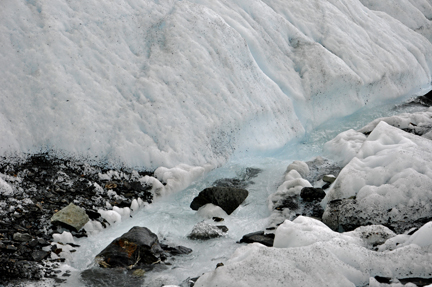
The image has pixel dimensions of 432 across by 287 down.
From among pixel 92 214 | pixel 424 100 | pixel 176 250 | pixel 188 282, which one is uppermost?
pixel 92 214

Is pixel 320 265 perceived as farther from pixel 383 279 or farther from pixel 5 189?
pixel 5 189

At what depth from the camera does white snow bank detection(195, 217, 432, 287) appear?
352 centimetres

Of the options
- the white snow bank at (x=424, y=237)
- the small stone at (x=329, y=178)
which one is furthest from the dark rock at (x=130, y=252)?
the small stone at (x=329, y=178)

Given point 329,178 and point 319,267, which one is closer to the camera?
point 319,267

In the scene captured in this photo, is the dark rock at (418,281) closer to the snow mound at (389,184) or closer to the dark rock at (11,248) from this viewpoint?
the snow mound at (389,184)

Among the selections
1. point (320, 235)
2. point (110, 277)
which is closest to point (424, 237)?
point (320, 235)

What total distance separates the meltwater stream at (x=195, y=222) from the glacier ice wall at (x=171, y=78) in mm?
360

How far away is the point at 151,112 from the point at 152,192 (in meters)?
1.73

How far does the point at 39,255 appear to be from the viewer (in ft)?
15.1

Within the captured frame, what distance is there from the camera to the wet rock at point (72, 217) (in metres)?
5.31

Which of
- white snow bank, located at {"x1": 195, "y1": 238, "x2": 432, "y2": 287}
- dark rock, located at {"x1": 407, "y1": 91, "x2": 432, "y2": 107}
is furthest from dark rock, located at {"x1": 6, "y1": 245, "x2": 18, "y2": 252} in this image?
dark rock, located at {"x1": 407, "y1": 91, "x2": 432, "y2": 107}

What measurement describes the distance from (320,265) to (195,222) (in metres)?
2.67

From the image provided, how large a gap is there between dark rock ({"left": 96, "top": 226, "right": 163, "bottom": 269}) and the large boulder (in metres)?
1.51

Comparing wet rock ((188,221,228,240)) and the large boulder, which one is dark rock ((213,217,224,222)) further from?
wet rock ((188,221,228,240))
